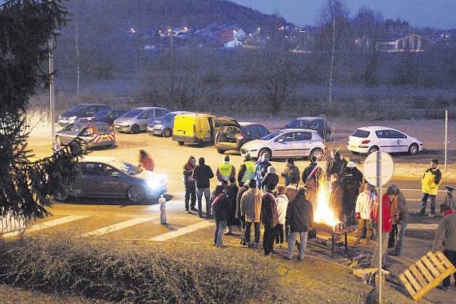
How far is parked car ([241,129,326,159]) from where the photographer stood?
89.3 ft

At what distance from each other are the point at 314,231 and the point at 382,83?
215 ft

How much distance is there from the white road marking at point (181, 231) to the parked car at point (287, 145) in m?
10.7

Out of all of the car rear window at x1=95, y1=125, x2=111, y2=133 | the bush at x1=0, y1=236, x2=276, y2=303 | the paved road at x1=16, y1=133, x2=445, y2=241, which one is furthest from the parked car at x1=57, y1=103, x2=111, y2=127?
the bush at x1=0, y1=236, x2=276, y2=303

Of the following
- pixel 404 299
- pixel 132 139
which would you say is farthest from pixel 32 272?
pixel 132 139

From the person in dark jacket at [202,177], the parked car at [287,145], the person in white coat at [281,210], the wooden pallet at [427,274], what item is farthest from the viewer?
the parked car at [287,145]

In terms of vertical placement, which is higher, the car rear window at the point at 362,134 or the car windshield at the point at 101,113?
the car windshield at the point at 101,113

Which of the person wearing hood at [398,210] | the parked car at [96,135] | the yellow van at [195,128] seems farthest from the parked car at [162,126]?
the person wearing hood at [398,210]

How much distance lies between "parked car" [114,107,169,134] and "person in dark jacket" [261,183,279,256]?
2377 cm

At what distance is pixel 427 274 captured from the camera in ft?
36.2

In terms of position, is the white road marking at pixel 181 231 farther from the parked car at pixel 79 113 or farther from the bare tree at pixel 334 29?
the bare tree at pixel 334 29

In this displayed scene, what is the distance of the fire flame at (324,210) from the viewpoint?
13745 mm

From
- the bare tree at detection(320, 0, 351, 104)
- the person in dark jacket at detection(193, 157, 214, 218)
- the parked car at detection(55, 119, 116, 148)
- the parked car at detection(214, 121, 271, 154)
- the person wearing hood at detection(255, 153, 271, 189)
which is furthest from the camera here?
the bare tree at detection(320, 0, 351, 104)

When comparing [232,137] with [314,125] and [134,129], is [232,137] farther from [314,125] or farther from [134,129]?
[134,129]

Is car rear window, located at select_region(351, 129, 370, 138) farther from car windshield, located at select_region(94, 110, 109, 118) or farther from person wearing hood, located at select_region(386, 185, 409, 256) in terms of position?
car windshield, located at select_region(94, 110, 109, 118)
